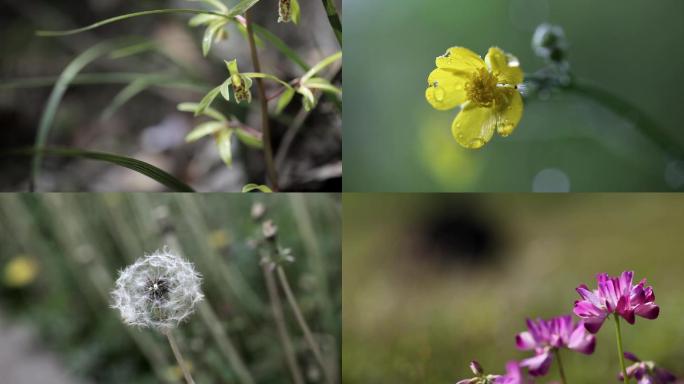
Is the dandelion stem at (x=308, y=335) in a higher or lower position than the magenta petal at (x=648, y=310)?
higher

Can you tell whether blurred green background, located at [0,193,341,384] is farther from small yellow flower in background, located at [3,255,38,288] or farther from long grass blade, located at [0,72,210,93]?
long grass blade, located at [0,72,210,93]

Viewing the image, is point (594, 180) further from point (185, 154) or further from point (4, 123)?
point (4, 123)

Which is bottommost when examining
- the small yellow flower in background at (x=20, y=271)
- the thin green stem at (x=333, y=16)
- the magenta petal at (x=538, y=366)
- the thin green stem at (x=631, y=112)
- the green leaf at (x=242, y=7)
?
the magenta petal at (x=538, y=366)

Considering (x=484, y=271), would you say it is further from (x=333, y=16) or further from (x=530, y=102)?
(x=333, y=16)

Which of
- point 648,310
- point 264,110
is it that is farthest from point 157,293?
point 648,310

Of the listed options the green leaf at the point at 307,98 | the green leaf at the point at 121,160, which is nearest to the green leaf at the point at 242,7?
the green leaf at the point at 307,98

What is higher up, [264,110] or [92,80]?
[92,80]

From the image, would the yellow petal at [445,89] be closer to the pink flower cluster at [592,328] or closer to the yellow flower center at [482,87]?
the yellow flower center at [482,87]

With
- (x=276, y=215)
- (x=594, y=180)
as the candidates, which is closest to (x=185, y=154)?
(x=276, y=215)
